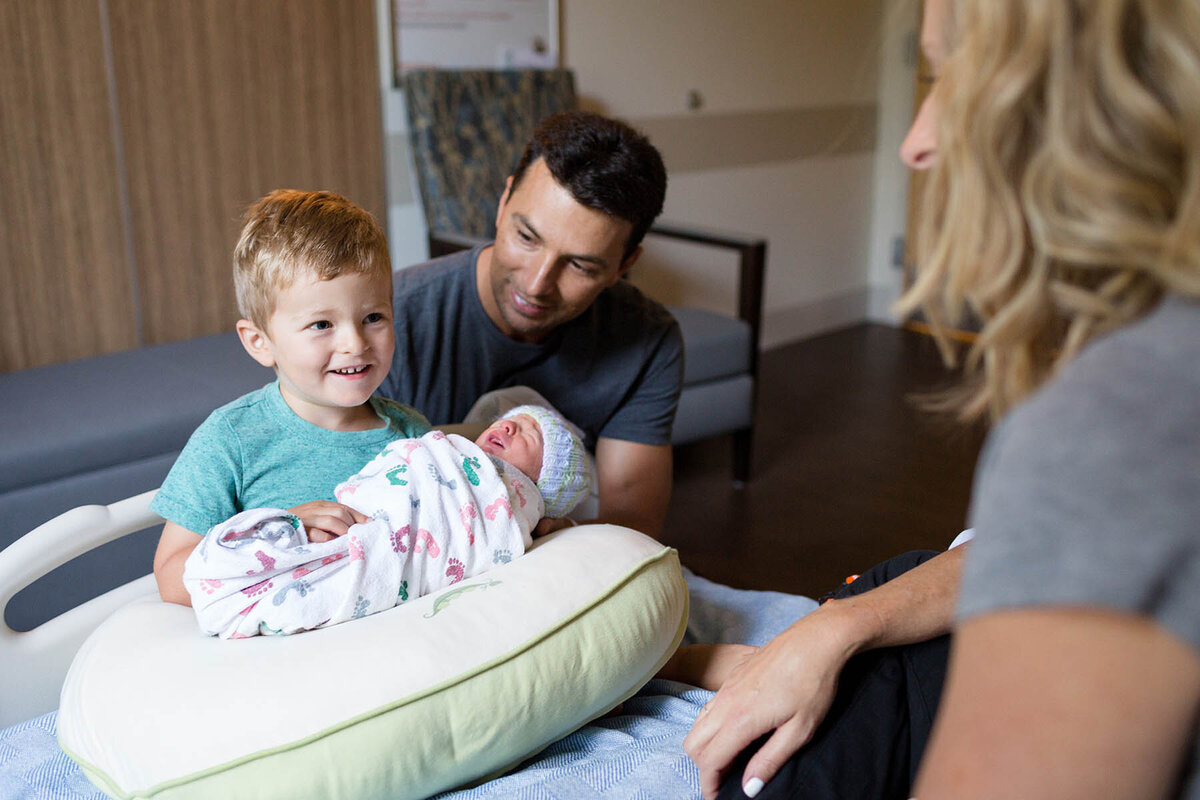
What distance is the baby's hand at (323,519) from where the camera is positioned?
1155 mm

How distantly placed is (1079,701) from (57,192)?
2.75m

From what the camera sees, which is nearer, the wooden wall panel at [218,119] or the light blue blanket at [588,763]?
the light blue blanket at [588,763]

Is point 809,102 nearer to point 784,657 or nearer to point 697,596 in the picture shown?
point 697,596

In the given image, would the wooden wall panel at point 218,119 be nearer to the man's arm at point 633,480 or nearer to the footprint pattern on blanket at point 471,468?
the man's arm at point 633,480

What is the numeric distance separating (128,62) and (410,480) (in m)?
2.02

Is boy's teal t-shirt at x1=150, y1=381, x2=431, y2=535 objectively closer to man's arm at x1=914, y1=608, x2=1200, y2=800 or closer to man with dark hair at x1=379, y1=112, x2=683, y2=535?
man with dark hair at x1=379, y1=112, x2=683, y2=535

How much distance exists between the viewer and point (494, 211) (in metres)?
3.36

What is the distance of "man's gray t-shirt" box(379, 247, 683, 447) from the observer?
Answer: 181 cm

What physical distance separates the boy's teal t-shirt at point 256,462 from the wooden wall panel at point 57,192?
1683 millimetres

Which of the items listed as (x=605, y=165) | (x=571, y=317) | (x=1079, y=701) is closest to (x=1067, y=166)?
(x=1079, y=701)

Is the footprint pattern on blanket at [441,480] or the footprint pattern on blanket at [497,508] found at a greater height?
the footprint pattern on blanket at [441,480]

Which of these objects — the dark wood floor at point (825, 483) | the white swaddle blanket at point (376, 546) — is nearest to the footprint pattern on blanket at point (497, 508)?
the white swaddle blanket at point (376, 546)

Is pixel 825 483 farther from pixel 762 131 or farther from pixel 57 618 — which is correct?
pixel 57 618

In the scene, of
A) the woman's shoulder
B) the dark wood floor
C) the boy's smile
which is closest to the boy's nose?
the boy's smile
